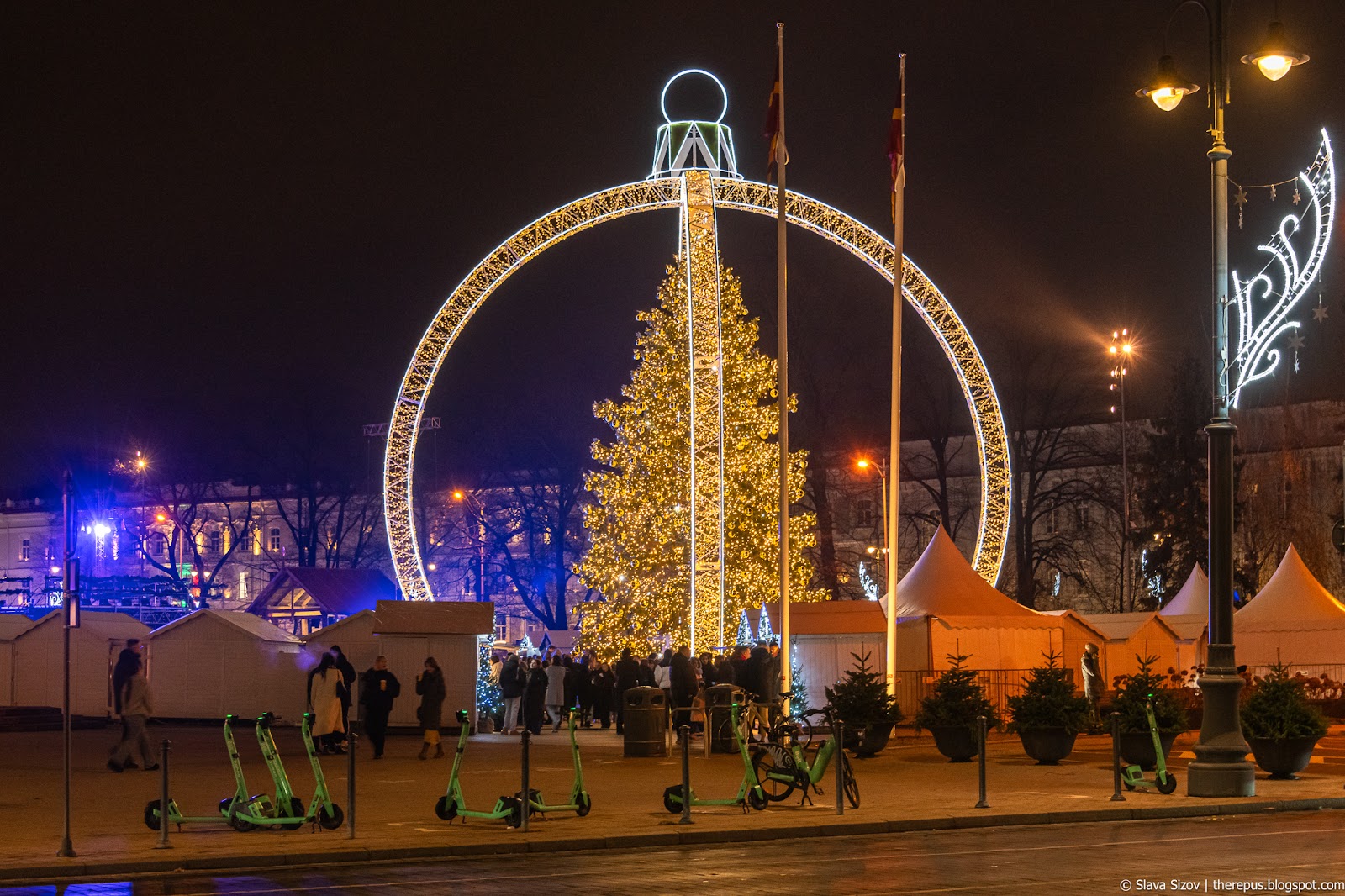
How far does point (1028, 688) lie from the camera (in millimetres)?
26250

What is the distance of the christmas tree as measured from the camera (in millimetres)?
46156

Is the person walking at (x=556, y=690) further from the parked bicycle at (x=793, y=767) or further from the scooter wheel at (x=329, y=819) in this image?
the scooter wheel at (x=329, y=819)

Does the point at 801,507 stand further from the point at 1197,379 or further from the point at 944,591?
the point at 944,591

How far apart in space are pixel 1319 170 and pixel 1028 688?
864 cm

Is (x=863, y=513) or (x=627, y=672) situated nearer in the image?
(x=627, y=672)

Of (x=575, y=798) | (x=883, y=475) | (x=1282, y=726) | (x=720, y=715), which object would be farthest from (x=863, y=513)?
(x=575, y=798)

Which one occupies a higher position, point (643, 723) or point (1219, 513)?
point (1219, 513)

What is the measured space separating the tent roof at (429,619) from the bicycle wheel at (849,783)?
606 inches

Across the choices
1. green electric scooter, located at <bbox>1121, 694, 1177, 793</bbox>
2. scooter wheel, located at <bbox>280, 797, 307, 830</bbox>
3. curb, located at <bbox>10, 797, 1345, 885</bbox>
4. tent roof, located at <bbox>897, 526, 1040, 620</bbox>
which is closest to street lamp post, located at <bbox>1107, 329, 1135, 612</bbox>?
tent roof, located at <bbox>897, 526, 1040, 620</bbox>

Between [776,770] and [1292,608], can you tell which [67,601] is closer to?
[776,770]

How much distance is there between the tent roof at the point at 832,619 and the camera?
109ft

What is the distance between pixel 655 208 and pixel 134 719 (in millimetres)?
18534

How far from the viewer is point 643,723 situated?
2733cm

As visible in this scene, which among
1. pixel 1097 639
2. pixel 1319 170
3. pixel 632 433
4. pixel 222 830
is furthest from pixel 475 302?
pixel 222 830
